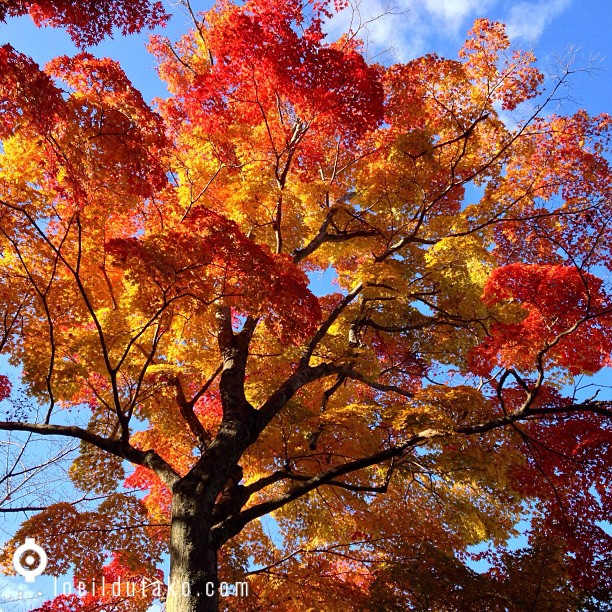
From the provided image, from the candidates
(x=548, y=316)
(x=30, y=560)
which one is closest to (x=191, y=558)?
(x=30, y=560)

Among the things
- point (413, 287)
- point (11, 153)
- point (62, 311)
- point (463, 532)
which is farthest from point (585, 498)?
point (11, 153)

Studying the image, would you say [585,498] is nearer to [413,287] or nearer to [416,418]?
[416,418]

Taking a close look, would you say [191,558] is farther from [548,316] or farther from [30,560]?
[548,316]

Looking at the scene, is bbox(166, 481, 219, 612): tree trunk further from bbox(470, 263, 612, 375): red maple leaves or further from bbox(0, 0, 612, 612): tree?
bbox(470, 263, 612, 375): red maple leaves

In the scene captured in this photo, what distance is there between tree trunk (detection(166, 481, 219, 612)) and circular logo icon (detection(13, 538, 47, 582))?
207 centimetres

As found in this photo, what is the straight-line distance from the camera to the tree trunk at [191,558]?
4617 millimetres

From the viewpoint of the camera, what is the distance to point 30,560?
605 cm

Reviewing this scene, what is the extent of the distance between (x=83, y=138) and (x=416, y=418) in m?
5.51

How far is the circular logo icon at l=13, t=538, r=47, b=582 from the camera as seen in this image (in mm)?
5887

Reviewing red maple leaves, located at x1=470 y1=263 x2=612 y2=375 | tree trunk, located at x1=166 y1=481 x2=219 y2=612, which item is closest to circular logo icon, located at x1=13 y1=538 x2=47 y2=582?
tree trunk, located at x1=166 y1=481 x2=219 y2=612

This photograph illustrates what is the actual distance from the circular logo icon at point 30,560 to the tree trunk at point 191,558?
6.78 feet

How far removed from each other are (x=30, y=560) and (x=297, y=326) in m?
4.48

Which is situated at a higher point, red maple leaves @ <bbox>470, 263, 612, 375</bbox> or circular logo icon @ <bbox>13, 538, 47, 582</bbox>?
red maple leaves @ <bbox>470, 263, 612, 375</bbox>

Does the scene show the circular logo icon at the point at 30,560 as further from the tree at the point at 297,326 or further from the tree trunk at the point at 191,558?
the tree trunk at the point at 191,558
